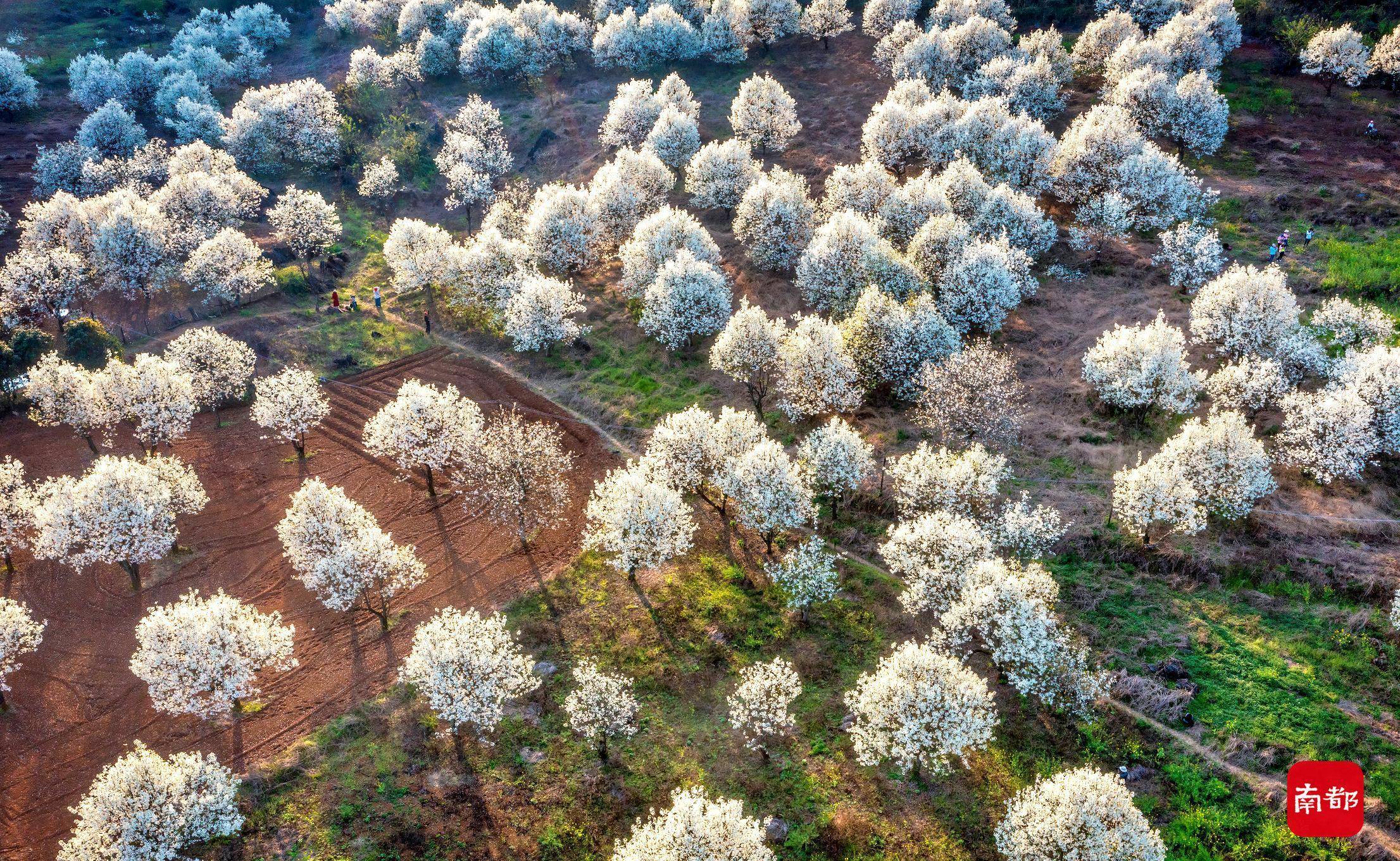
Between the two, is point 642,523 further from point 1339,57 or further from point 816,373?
→ point 1339,57

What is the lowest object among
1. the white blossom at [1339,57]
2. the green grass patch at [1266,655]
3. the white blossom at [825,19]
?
the green grass patch at [1266,655]

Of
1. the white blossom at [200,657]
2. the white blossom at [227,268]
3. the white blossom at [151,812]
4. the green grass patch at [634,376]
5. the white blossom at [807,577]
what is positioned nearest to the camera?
the white blossom at [151,812]

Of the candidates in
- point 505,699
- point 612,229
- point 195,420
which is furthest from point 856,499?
point 195,420

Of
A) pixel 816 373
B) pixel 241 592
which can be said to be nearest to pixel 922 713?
pixel 816 373

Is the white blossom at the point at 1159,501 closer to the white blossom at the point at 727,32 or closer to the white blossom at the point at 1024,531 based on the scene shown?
the white blossom at the point at 1024,531

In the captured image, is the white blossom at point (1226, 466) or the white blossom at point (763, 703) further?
the white blossom at point (1226, 466)

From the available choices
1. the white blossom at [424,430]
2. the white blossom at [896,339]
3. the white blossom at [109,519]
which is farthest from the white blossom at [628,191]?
the white blossom at [109,519]

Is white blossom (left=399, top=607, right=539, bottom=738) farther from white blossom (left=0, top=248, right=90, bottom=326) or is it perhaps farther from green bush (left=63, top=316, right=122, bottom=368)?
white blossom (left=0, top=248, right=90, bottom=326)
